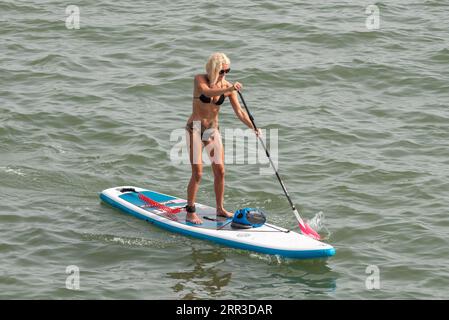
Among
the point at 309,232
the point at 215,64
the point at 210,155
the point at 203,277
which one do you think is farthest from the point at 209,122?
the point at 203,277

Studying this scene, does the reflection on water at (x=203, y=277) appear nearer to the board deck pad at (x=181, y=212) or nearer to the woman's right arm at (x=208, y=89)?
the board deck pad at (x=181, y=212)

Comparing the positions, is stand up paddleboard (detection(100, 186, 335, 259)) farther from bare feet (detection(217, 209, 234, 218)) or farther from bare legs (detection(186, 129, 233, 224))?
bare legs (detection(186, 129, 233, 224))

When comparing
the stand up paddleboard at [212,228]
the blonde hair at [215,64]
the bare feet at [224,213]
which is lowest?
the stand up paddleboard at [212,228]

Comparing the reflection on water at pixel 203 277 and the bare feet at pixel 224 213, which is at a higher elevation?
the bare feet at pixel 224 213

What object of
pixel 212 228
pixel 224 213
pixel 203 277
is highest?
pixel 224 213

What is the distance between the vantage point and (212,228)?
559 inches

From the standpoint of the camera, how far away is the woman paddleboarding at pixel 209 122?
44.3ft

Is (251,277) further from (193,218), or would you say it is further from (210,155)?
(210,155)

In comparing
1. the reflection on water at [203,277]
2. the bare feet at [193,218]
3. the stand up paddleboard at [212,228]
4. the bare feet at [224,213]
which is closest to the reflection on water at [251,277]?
the reflection on water at [203,277]

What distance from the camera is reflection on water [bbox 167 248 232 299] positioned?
1266 cm

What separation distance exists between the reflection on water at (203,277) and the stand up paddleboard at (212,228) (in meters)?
0.36

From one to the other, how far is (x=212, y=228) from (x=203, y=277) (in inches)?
49.7
